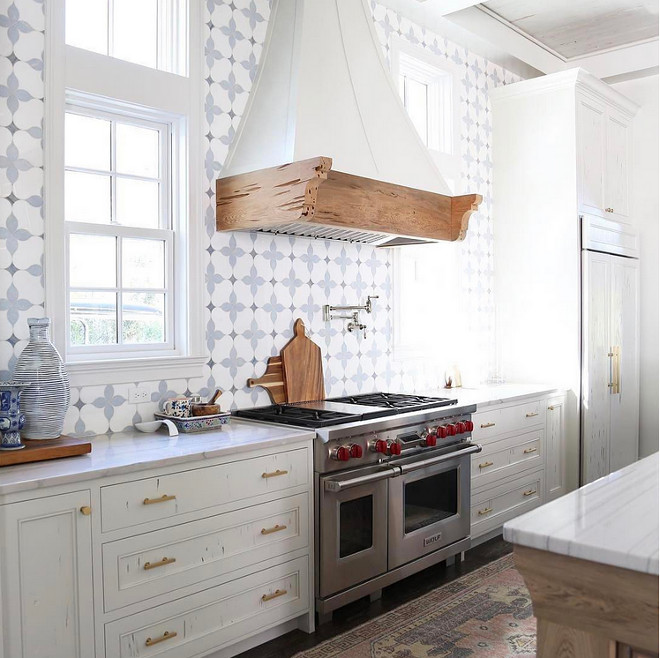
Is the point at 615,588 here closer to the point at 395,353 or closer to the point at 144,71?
the point at 144,71

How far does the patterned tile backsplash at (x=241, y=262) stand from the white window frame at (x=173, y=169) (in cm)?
4

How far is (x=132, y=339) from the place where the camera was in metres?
3.38

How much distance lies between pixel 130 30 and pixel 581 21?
11.7 feet

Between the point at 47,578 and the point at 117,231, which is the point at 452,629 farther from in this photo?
the point at 117,231

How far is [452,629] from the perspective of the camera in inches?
127

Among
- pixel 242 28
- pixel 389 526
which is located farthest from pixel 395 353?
pixel 242 28

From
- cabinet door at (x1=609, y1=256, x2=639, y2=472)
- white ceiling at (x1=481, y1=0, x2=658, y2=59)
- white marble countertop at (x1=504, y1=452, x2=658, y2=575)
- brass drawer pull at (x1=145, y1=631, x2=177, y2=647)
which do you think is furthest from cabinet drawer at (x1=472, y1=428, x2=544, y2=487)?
white ceiling at (x1=481, y1=0, x2=658, y2=59)

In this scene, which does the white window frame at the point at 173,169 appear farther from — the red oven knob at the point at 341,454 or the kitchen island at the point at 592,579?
the kitchen island at the point at 592,579

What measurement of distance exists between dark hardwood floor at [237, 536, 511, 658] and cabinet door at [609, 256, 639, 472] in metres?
1.77

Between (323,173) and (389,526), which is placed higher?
(323,173)

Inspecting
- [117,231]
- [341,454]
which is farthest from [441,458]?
[117,231]

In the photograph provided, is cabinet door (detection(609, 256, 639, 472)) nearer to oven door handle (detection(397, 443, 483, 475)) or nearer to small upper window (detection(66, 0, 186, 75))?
oven door handle (detection(397, 443, 483, 475))

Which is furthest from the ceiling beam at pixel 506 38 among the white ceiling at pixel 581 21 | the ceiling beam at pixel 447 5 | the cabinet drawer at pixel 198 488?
the cabinet drawer at pixel 198 488

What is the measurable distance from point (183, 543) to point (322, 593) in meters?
0.81
